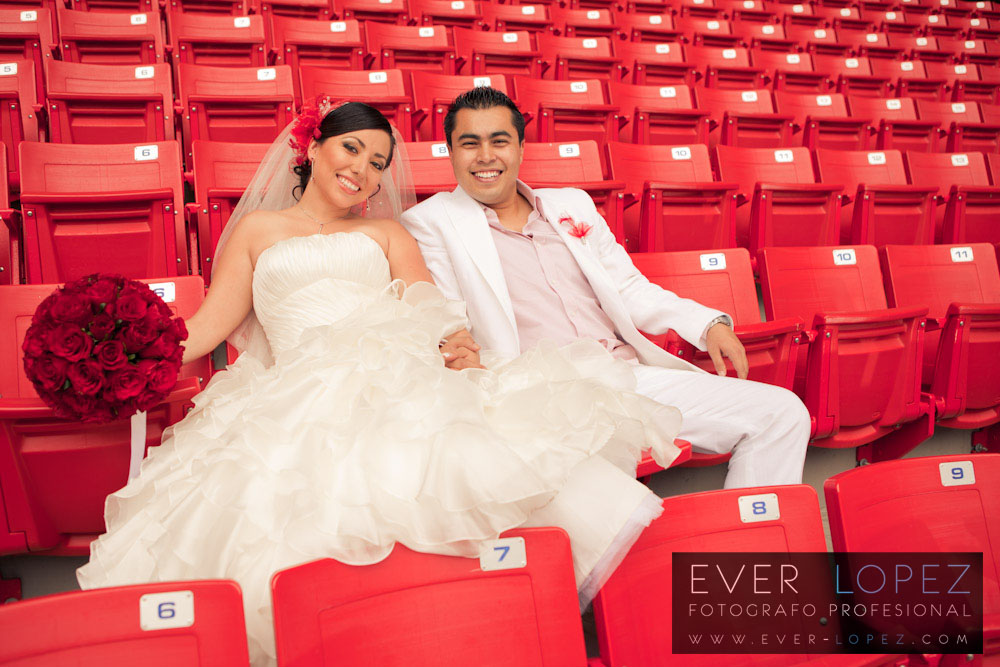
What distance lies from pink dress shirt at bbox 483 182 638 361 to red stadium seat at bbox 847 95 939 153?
10.6 ft

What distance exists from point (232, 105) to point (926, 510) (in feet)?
9.84

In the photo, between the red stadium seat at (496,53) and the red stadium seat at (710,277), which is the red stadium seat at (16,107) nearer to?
the red stadium seat at (496,53)

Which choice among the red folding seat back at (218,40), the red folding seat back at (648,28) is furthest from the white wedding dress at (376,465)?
the red folding seat back at (648,28)

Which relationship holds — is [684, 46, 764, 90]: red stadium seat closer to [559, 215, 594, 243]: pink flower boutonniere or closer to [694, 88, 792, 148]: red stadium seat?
[694, 88, 792, 148]: red stadium seat

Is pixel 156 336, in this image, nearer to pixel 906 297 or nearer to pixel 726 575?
pixel 726 575

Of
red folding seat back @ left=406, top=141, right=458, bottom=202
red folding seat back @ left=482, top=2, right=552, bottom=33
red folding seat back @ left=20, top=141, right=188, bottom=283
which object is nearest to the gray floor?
red folding seat back @ left=20, top=141, right=188, bottom=283

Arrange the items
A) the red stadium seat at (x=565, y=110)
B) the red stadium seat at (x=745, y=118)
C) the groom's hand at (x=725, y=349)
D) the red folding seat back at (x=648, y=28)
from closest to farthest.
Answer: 1. the groom's hand at (x=725, y=349)
2. the red stadium seat at (x=565, y=110)
3. the red stadium seat at (x=745, y=118)
4. the red folding seat back at (x=648, y=28)

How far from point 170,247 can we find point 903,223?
3066mm

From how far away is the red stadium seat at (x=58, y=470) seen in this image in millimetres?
1274

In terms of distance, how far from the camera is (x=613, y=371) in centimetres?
143

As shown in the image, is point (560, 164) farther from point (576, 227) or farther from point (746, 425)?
point (746, 425)

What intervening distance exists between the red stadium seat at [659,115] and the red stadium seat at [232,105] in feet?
5.65

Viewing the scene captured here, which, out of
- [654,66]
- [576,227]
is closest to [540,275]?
[576,227]

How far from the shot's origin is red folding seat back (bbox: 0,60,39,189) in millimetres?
2832
